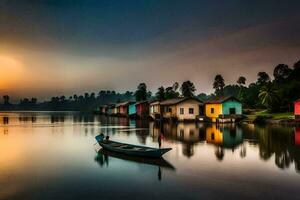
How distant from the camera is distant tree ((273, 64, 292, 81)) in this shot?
90.5m

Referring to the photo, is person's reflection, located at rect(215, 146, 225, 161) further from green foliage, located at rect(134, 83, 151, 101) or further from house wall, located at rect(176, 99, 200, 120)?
green foliage, located at rect(134, 83, 151, 101)

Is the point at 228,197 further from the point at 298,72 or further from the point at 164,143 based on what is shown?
the point at 298,72

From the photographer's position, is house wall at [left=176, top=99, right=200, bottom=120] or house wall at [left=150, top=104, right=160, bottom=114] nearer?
house wall at [left=176, top=99, right=200, bottom=120]

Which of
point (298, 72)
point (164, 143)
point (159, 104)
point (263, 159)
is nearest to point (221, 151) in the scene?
point (263, 159)

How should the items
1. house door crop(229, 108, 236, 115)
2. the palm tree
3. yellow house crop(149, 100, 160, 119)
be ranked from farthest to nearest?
yellow house crop(149, 100, 160, 119), the palm tree, house door crop(229, 108, 236, 115)

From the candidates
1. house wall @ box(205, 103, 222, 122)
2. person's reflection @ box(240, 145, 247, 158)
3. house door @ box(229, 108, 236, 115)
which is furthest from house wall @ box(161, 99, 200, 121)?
person's reflection @ box(240, 145, 247, 158)

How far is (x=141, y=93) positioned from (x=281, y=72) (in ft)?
170

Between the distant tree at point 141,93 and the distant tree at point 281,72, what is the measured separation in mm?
48640

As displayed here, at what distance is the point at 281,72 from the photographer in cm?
9175

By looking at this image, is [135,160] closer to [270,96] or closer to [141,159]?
[141,159]

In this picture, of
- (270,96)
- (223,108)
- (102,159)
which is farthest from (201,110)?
(102,159)

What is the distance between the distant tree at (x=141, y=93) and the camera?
375 ft

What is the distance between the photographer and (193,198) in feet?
40.5

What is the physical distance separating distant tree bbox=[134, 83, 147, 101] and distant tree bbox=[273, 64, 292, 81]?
48.6 meters
